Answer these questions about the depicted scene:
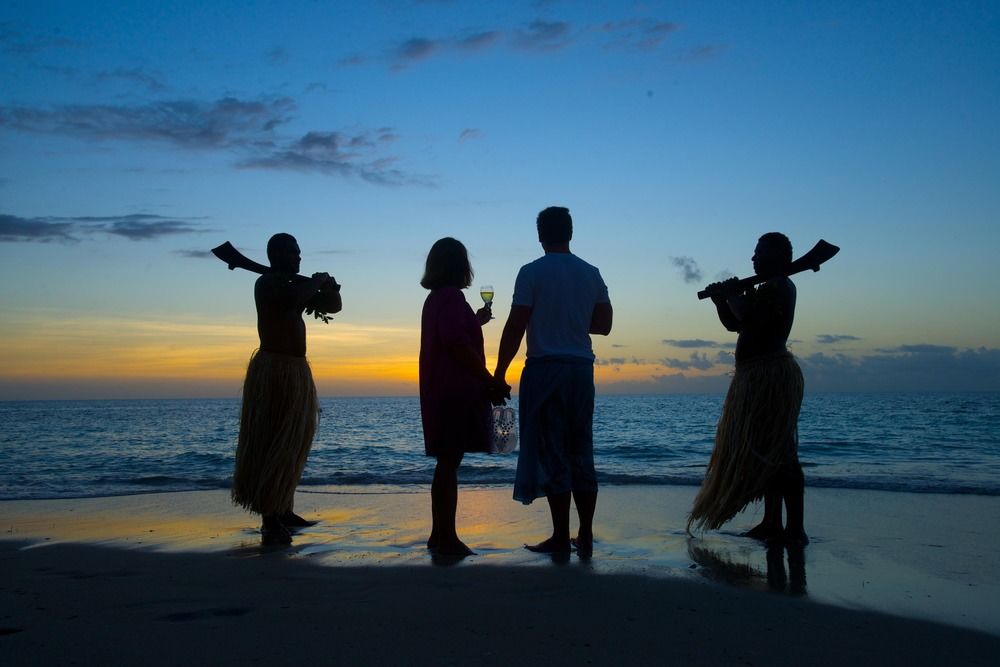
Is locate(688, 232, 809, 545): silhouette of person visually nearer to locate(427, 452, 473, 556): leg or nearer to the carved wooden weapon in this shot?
the carved wooden weapon

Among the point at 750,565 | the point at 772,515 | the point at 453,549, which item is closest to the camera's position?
the point at 750,565

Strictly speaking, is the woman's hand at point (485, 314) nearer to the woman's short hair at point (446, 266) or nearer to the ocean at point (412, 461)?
the woman's short hair at point (446, 266)

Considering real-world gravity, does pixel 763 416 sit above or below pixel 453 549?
above

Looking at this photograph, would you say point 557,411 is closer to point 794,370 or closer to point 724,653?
point 794,370

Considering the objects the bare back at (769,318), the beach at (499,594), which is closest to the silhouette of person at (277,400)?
the beach at (499,594)

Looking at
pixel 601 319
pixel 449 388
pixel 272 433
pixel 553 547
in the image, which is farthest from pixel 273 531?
pixel 601 319

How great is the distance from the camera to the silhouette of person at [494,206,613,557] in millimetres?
4871

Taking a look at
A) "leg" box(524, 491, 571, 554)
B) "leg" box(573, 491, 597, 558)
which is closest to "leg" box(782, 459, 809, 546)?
"leg" box(573, 491, 597, 558)

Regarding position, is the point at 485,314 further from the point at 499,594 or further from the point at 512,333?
the point at 499,594

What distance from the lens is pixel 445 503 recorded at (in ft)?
16.2

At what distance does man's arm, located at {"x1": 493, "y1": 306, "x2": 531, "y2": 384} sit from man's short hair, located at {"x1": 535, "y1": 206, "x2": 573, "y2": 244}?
20.3 inches

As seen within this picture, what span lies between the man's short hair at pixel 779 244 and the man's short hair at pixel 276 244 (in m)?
3.44

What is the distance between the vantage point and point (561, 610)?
136 inches

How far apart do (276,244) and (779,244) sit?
362 cm
